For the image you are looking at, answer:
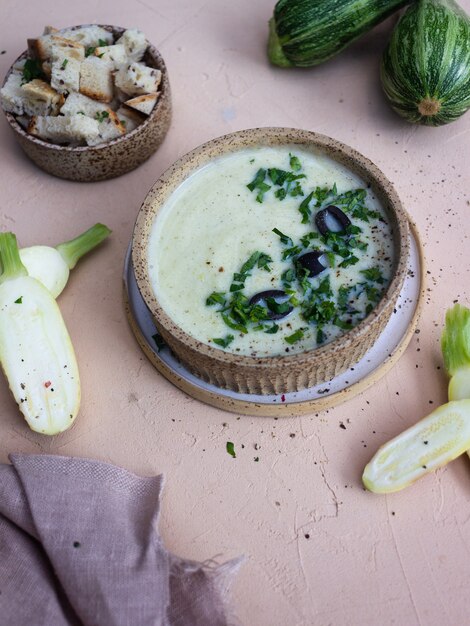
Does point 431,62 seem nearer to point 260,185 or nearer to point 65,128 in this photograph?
point 260,185

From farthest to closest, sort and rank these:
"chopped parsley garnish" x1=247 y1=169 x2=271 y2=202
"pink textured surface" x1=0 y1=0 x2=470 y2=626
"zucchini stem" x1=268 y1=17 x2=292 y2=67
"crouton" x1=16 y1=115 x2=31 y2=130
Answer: "zucchini stem" x1=268 y1=17 x2=292 y2=67 → "crouton" x1=16 y1=115 x2=31 y2=130 → "chopped parsley garnish" x1=247 y1=169 x2=271 y2=202 → "pink textured surface" x1=0 y1=0 x2=470 y2=626

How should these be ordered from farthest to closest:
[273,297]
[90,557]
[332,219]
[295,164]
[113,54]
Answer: [113,54] < [295,164] < [332,219] < [273,297] < [90,557]

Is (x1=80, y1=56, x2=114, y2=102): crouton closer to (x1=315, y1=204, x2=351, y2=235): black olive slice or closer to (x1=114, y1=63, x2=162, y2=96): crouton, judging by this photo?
(x1=114, y1=63, x2=162, y2=96): crouton

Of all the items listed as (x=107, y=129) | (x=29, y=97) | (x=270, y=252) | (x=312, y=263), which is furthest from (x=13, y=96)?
(x=312, y=263)

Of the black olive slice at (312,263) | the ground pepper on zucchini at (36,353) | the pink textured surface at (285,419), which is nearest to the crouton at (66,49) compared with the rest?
the pink textured surface at (285,419)

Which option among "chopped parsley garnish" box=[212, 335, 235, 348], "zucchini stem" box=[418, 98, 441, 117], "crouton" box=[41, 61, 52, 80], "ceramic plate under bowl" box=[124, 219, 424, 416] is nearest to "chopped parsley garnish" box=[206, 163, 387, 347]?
"chopped parsley garnish" box=[212, 335, 235, 348]
